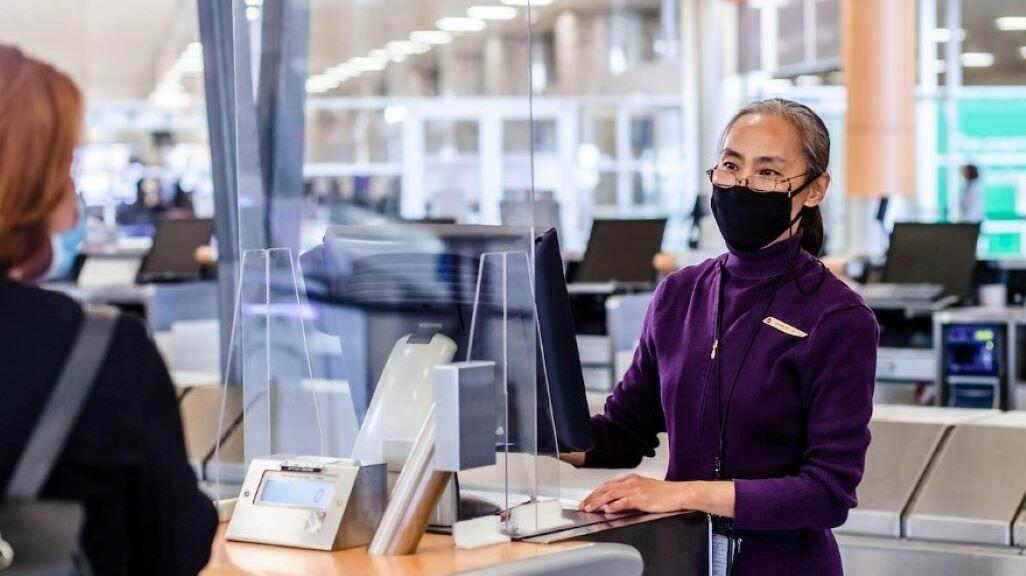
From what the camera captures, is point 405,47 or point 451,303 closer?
point 451,303

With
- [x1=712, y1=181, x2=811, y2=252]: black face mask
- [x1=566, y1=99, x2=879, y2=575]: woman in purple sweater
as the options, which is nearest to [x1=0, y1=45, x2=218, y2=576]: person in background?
[x1=566, y1=99, x2=879, y2=575]: woman in purple sweater

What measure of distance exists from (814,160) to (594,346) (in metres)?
6.23

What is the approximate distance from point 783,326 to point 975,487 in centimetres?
148

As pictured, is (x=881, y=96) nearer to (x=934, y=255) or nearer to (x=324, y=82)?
(x=324, y=82)

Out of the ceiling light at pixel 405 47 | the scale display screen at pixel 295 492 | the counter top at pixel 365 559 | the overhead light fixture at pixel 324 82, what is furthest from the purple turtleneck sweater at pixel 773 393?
the ceiling light at pixel 405 47

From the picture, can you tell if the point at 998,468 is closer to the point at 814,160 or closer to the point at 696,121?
the point at 814,160

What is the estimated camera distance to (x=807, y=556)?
2348mm

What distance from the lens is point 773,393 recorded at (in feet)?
7.49

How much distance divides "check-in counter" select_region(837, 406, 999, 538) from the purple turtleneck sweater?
1.23 meters

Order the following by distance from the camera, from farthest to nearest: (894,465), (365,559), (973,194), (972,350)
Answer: (973,194)
(972,350)
(894,465)
(365,559)

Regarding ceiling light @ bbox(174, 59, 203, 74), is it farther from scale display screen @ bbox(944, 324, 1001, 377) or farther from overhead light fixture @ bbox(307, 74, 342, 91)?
scale display screen @ bbox(944, 324, 1001, 377)

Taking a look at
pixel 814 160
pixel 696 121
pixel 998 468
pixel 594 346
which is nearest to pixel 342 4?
pixel 594 346

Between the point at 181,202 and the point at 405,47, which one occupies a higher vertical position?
the point at 405,47

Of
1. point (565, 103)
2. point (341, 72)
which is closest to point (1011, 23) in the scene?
point (565, 103)
